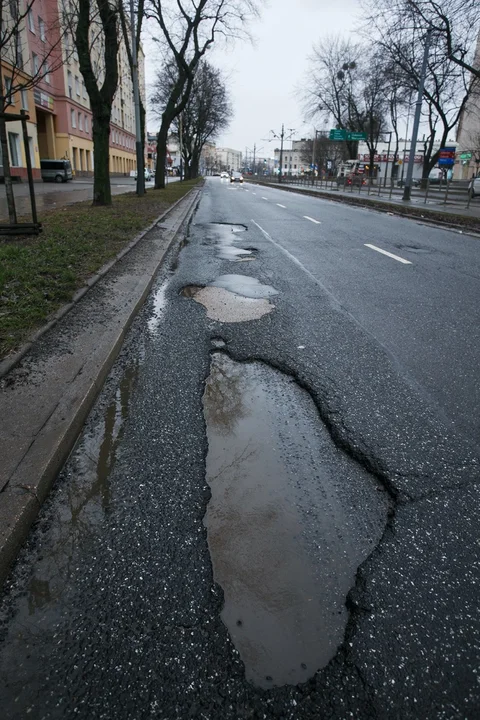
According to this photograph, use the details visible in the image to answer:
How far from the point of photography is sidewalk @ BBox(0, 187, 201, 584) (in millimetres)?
2223

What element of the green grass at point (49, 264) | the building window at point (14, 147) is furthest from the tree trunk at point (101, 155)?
the building window at point (14, 147)

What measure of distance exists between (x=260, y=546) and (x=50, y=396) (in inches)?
68.4

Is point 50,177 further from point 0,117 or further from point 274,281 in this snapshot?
point 274,281

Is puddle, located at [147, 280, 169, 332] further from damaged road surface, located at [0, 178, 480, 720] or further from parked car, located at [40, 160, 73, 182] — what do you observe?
parked car, located at [40, 160, 73, 182]

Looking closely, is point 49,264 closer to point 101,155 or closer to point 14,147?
point 101,155

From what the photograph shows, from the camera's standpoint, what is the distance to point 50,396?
10.3 ft

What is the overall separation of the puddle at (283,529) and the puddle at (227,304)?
2.02m

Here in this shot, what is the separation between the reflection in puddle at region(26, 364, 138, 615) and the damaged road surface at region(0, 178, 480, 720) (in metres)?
0.01

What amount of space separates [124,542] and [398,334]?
3.50 meters

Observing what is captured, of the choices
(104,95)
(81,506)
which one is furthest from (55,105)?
(81,506)

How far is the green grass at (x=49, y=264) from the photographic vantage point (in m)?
4.51

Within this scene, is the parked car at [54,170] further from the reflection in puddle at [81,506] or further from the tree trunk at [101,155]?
the reflection in puddle at [81,506]

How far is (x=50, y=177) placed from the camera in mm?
39719

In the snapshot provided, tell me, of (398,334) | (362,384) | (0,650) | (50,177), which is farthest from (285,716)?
(50,177)
